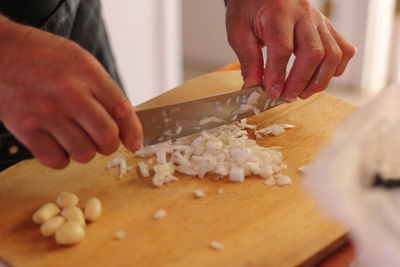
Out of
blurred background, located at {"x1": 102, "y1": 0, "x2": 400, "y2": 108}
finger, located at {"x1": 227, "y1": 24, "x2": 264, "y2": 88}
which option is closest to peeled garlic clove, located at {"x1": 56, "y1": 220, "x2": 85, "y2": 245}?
finger, located at {"x1": 227, "y1": 24, "x2": 264, "y2": 88}

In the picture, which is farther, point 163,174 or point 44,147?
point 163,174

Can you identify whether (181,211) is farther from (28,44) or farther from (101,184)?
(28,44)

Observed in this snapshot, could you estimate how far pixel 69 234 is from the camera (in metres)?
0.82

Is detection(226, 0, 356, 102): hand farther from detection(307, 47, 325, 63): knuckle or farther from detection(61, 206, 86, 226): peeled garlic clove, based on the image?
detection(61, 206, 86, 226): peeled garlic clove

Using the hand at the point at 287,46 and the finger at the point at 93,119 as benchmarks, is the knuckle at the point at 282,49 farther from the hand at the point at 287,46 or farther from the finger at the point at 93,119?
the finger at the point at 93,119

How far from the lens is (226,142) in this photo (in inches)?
42.2

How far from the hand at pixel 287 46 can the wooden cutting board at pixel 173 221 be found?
0.12 meters

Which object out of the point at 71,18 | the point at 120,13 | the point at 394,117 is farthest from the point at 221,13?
the point at 394,117

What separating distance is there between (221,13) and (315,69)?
2110 millimetres

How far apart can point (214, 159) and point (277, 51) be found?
25 cm

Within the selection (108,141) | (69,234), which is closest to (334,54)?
(108,141)

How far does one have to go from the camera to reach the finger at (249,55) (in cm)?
113

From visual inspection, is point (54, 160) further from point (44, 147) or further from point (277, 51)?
point (277, 51)

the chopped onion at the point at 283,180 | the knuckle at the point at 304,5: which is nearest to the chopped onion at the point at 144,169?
the chopped onion at the point at 283,180
